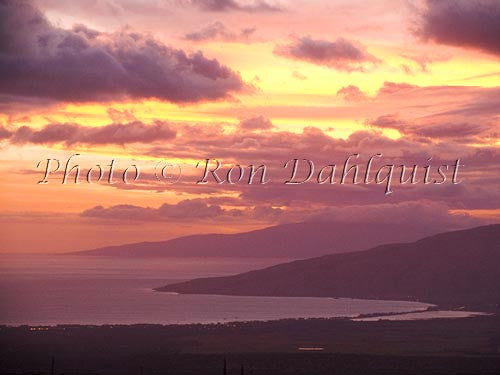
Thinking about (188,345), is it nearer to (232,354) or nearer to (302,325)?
(232,354)

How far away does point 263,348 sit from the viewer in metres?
146

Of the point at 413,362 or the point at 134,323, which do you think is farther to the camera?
the point at 134,323

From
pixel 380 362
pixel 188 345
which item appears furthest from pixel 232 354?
pixel 380 362

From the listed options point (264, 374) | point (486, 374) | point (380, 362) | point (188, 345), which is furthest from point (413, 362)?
point (188, 345)

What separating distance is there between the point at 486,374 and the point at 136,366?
1827 inches

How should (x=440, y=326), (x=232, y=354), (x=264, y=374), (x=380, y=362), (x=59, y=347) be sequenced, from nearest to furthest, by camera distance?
(x=264, y=374) < (x=380, y=362) < (x=232, y=354) < (x=59, y=347) < (x=440, y=326)

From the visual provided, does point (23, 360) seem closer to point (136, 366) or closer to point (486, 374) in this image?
point (136, 366)

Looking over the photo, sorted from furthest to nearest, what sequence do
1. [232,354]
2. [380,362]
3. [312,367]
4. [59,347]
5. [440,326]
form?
[440,326] < [59,347] < [232,354] < [380,362] < [312,367]

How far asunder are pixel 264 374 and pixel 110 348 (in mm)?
38435

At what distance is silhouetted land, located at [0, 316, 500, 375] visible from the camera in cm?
12150

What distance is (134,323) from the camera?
194125 millimetres

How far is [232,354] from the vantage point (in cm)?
13700

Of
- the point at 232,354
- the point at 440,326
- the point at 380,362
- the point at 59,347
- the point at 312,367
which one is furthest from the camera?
the point at 440,326

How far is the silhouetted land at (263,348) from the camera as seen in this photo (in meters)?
122
